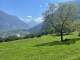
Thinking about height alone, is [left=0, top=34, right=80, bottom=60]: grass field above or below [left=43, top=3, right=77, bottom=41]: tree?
below

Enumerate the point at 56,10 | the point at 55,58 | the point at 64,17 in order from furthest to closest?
1. the point at 56,10
2. the point at 64,17
3. the point at 55,58

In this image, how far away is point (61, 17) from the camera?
70062 millimetres

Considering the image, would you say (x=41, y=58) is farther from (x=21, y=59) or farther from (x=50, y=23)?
(x=50, y=23)

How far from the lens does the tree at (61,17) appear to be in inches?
2746

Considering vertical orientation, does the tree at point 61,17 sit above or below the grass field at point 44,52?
above

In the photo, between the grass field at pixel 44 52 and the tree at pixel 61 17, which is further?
the tree at pixel 61 17

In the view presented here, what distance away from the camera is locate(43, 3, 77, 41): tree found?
69.8 meters

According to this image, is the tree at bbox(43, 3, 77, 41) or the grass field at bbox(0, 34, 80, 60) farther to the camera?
the tree at bbox(43, 3, 77, 41)

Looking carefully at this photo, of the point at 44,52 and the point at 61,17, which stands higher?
the point at 61,17

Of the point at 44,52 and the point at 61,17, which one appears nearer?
the point at 44,52

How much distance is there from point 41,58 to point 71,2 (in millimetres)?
37331

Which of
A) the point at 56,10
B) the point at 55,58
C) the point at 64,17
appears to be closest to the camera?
the point at 55,58

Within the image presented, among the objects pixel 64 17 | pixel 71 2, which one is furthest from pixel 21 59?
pixel 71 2

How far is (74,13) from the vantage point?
69875 millimetres
